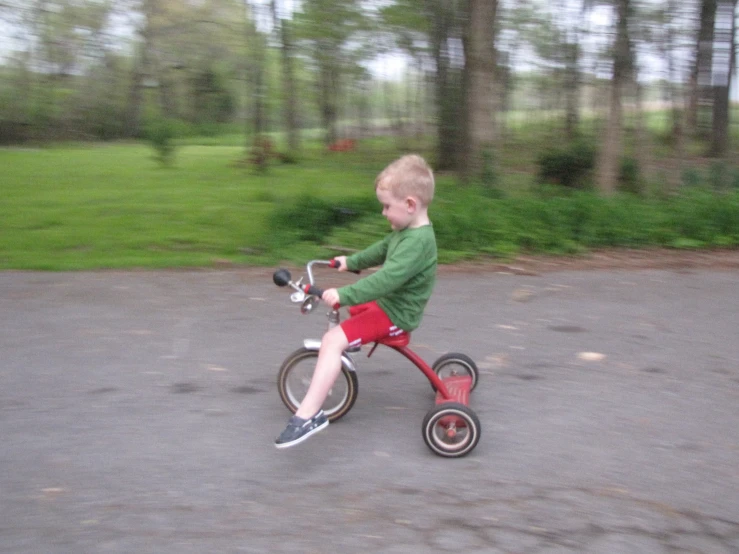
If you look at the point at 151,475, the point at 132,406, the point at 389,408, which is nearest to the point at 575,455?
the point at 389,408

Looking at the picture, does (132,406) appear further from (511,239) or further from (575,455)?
(511,239)

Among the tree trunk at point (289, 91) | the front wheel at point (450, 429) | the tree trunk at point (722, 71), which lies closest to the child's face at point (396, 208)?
the front wheel at point (450, 429)

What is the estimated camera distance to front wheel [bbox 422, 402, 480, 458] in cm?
395

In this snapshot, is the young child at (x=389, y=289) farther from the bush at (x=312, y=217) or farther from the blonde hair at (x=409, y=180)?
the bush at (x=312, y=217)

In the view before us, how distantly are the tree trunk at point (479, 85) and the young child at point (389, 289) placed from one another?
6.07 m

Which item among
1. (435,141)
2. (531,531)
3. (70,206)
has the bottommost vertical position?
(531,531)

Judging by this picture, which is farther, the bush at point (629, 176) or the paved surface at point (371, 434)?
the bush at point (629, 176)

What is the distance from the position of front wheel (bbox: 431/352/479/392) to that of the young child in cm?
68

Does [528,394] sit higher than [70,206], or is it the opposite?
[70,206]

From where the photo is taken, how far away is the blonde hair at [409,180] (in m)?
3.99

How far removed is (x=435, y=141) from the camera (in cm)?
1158

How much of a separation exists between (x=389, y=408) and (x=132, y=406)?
148 cm

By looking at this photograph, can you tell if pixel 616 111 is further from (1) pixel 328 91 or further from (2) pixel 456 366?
(2) pixel 456 366

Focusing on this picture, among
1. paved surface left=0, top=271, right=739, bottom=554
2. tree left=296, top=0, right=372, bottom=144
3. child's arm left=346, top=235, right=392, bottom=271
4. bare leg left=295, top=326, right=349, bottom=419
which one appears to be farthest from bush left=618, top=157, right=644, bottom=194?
bare leg left=295, top=326, right=349, bottom=419
